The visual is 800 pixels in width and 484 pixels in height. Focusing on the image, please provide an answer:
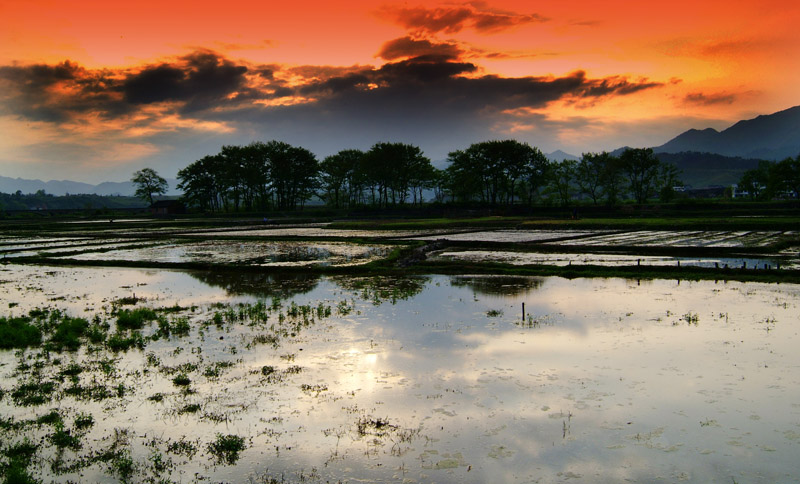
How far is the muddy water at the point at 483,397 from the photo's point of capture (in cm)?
805

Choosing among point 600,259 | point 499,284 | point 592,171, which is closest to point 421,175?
point 592,171

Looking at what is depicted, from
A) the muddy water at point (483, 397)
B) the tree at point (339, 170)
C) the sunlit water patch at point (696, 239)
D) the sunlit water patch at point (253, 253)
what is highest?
the tree at point (339, 170)

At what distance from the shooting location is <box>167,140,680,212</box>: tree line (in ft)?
360

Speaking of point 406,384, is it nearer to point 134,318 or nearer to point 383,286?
point 134,318

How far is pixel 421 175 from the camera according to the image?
425 feet

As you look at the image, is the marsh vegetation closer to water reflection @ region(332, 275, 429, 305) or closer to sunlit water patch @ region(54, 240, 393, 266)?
water reflection @ region(332, 275, 429, 305)

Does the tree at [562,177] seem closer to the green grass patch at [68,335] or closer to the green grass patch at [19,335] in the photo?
the green grass patch at [68,335]

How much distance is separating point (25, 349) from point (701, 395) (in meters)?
18.4

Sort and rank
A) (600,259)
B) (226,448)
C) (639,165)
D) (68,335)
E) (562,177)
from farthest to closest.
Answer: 1. (562,177)
2. (639,165)
3. (600,259)
4. (68,335)
5. (226,448)

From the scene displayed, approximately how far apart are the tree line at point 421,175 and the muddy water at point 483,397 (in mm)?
89735

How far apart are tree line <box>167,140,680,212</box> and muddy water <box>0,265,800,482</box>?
89735 mm

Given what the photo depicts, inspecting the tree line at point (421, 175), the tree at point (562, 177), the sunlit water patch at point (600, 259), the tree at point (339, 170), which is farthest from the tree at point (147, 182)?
the sunlit water patch at point (600, 259)

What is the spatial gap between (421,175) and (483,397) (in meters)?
121

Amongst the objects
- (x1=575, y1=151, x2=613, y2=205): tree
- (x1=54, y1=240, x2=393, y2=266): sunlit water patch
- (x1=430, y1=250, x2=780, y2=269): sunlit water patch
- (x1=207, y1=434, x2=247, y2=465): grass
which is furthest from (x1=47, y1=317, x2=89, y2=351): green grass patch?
(x1=575, y1=151, x2=613, y2=205): tree
